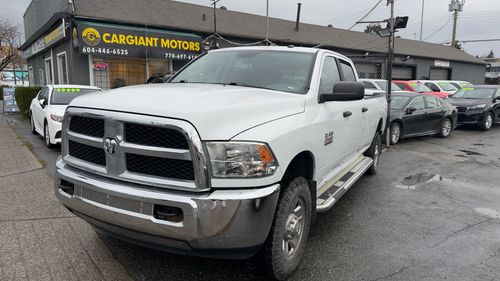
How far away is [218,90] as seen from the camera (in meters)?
3.28

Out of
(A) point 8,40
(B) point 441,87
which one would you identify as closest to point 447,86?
(B) point 441,87

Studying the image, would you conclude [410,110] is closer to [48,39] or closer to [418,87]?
[418,87]

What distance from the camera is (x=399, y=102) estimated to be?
1115 centimetres

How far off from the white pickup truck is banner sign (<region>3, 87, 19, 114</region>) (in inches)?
703

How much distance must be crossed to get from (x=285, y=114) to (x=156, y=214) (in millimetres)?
1270

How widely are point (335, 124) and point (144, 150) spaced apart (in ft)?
7.02

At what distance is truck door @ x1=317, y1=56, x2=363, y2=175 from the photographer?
3674 millimetres

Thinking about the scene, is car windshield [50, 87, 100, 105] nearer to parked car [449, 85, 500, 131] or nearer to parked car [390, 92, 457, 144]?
parked car [390, 92, 457, 144]

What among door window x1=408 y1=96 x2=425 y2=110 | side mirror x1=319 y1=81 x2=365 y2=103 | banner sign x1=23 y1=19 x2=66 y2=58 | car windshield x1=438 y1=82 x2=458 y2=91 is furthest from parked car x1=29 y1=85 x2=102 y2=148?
car windshield x1=438 y1=82 x2=458 y2=91

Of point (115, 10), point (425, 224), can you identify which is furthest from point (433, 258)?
point (115, 10)

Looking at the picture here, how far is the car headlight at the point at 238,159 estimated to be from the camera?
8.07 ft

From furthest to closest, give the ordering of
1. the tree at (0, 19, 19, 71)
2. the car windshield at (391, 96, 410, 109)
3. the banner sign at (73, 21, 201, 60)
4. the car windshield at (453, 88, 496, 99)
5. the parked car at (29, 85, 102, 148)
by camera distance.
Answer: the tree at (0, 19, 19, 71), the car windshield at (453, 88, 496, 99), the banner sign at (73, 21, 201, 60), the car windshield at (391, 96, 410, 109), the parked car at (29, 85, 102, 148)

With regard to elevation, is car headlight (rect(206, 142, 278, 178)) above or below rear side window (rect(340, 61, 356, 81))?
below

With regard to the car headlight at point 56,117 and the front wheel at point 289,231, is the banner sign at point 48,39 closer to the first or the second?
the car headlight at point 56,117
